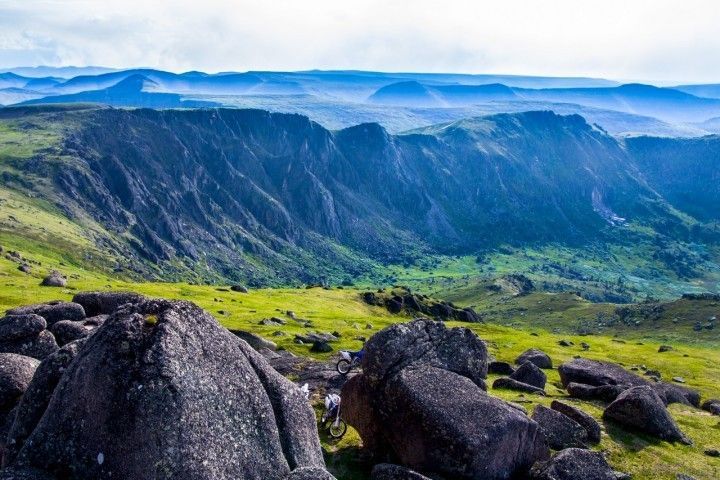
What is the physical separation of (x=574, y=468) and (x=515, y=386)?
25126 millimetres

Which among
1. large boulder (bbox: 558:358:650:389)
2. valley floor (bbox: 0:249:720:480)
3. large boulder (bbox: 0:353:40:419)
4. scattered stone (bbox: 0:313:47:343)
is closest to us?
large boulder (bbox: 0:353:40:419)

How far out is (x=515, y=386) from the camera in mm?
57688


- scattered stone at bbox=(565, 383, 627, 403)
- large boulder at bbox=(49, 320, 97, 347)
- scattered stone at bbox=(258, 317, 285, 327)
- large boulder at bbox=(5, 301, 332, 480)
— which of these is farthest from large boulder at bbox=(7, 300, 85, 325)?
scattered stone at bbox=(258, 317, 285, 327)

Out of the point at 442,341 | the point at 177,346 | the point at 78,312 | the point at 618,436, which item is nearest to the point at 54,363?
the point at 177,346

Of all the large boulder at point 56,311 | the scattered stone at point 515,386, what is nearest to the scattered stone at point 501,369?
the scattered stone at point 515,386

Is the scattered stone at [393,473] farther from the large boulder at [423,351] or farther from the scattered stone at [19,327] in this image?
the scattered stone at [19,327]

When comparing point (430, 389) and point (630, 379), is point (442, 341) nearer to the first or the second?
point (430, 389)

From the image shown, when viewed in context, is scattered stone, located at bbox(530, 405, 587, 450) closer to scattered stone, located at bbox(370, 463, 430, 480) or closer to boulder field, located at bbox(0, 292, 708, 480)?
boulder field, located at bbox(0, 292, 708, 480)

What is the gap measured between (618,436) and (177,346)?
3567 cm

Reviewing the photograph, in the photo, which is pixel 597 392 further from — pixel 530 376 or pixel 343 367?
pixel 343 367

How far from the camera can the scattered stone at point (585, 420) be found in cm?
4143

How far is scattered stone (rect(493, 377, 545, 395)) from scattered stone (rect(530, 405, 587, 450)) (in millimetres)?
16887

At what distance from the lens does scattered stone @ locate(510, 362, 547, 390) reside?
61.6m

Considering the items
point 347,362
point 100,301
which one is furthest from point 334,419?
point 100,301
